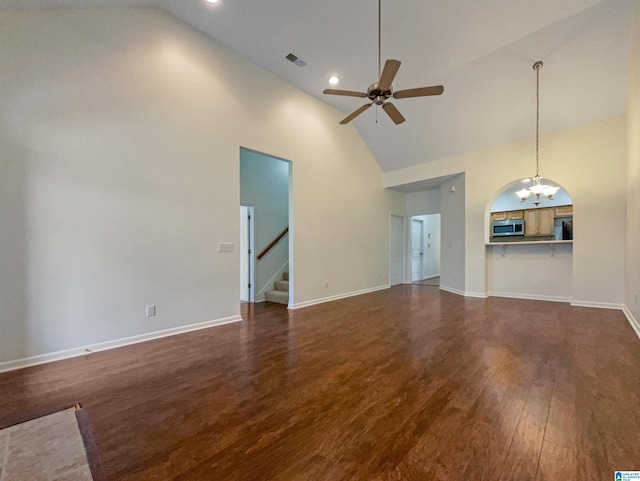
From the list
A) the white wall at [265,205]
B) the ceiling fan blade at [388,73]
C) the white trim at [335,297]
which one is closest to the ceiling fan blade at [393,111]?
the ceiling fan blade at [388,73]

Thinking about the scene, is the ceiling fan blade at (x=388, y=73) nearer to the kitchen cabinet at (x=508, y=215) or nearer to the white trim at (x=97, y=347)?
the white trim at (x=97, y=347)

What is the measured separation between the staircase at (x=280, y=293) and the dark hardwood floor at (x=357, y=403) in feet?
6.81

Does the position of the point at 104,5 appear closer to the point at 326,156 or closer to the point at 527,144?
the point at 326,156

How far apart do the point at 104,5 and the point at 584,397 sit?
19.4 ft

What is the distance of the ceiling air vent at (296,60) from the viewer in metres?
4.32

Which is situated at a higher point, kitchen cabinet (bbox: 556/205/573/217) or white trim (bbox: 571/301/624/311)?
kitchen cabinet (bbox: 556/205/573/217)

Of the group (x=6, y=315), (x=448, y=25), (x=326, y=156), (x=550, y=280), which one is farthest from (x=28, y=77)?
(x=550, y=280)

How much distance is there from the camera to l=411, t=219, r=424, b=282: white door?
9.09 meters

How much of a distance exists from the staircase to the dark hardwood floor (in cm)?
208

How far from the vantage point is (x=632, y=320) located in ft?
12.4

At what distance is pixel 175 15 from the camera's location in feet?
11.9

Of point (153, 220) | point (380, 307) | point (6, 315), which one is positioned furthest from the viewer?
point (380, 307)

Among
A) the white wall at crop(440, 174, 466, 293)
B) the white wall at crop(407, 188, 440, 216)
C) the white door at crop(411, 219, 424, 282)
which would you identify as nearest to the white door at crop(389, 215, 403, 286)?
the white wall at crop(407, 188, 440, 216)

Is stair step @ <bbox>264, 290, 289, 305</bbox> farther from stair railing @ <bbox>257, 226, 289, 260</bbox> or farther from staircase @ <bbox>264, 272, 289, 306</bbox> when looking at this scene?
stair railing @ <bbox>257, 226, 289, 260</bbox>
